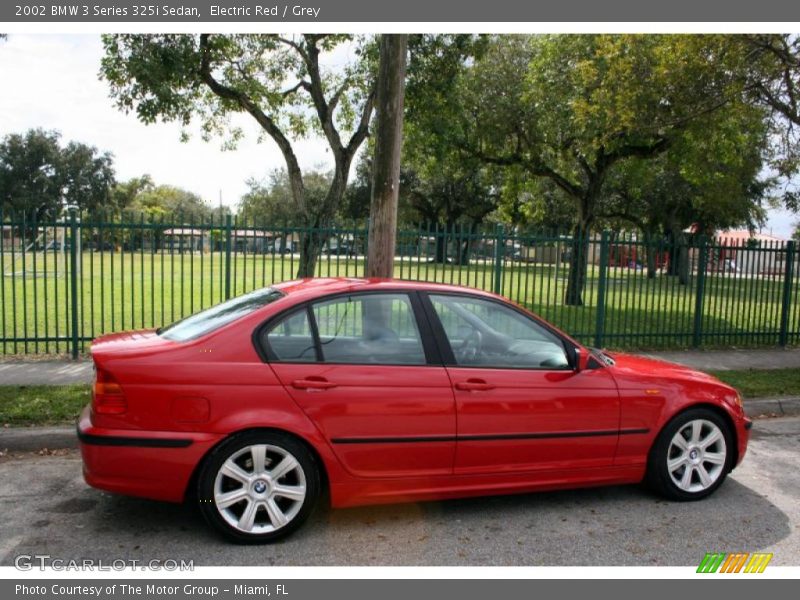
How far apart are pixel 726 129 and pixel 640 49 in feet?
11.3

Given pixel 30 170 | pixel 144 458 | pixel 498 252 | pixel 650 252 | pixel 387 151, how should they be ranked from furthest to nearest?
pixel 30 170 < pixel 650 252 < pixel 498 252 < pixel 387 151 < pixel 144 458

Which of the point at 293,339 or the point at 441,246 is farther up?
the point at 441,246

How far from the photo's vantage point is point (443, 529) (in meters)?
4.26

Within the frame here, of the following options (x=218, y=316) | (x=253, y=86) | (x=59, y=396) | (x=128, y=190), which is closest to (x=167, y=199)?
(x=128, y=190)

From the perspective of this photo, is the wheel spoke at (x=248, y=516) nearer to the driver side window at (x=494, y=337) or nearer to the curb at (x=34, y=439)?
the driver side window at (x=494, y=337)

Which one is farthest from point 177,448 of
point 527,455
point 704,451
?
point 704,451

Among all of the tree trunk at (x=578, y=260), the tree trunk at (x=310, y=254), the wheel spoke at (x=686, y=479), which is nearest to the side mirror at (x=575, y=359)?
the wheel spoke at (x=686, y=479)

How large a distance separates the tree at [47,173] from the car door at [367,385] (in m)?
52.9

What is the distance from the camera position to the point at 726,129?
14.1 meters

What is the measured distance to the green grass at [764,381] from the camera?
8.26 metres

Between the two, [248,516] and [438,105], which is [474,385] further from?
[438,105]

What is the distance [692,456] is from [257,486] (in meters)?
3.04

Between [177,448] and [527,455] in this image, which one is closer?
[177,448]

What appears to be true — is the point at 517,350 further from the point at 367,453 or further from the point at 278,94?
the point at 278,94
